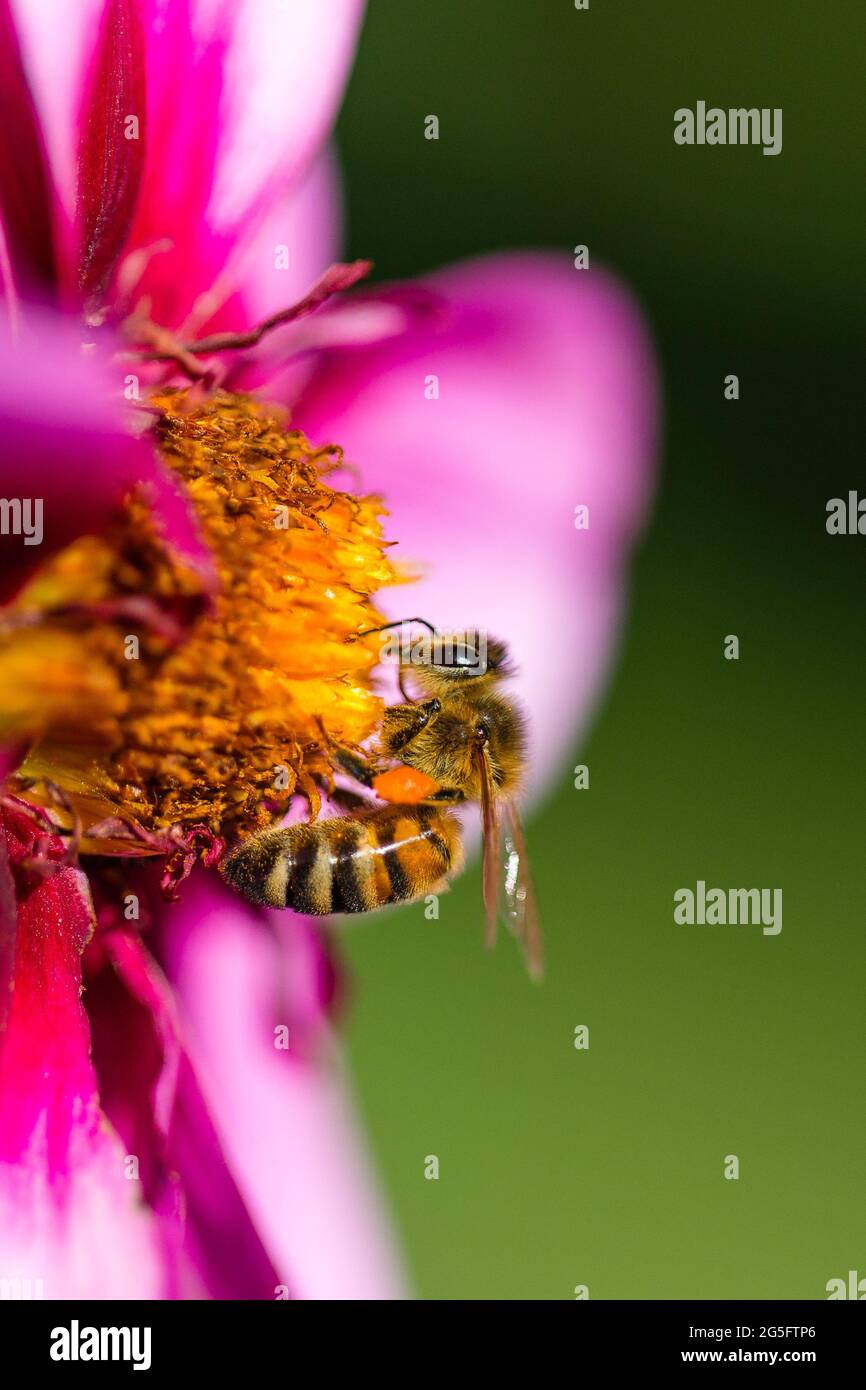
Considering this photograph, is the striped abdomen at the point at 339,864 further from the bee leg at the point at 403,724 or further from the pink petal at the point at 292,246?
→ the pink petal at the point at 292,246

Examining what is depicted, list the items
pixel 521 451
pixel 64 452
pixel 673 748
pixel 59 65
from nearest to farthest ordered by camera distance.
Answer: pixel 64 452 < pixel 59 65 < pixel 521 451 < pixel 673 748

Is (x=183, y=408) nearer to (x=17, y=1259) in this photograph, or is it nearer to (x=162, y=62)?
(x=162, y=62)

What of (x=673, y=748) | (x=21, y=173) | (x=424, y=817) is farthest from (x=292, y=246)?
(x=673, y=748)

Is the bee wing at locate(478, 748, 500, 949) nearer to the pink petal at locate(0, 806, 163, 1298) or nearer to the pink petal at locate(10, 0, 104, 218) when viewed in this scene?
the pink petal at locate(0, 806, 163, 1298)

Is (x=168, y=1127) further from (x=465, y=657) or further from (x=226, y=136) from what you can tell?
(x=226, y=136)

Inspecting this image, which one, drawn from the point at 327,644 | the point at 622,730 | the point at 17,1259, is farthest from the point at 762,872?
the point at 17,1259

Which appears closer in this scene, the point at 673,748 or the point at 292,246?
the point at 292,246
